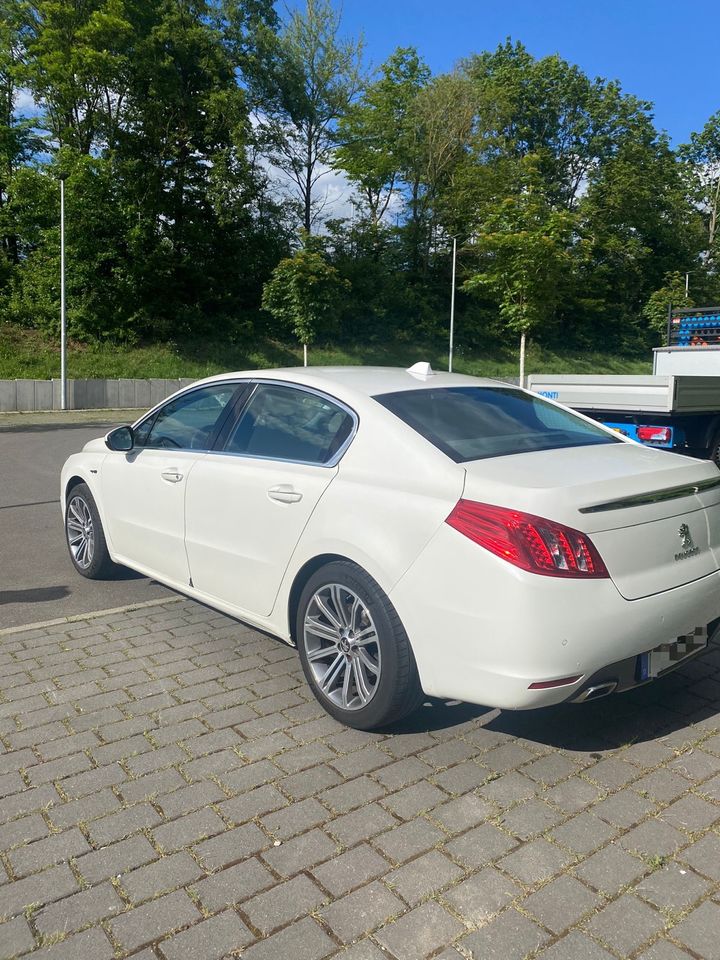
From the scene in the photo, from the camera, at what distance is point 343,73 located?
43.0 m

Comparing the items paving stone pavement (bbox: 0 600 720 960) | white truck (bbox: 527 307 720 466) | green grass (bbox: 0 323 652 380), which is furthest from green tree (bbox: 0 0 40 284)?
paving stone pavement (bbox: 0 600 720 960)

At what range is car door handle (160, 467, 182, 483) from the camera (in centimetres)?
445

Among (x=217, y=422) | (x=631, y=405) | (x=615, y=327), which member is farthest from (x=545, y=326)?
(x=217, y=422)

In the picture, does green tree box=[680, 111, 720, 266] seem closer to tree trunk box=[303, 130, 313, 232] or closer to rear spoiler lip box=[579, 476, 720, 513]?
tree trunk box=[303, 130, 313, 232]

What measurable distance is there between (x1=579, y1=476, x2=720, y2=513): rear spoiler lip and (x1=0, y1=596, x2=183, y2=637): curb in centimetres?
319

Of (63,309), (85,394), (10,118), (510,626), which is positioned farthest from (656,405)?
(10,118)

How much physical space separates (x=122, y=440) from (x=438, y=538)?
2.71 meters

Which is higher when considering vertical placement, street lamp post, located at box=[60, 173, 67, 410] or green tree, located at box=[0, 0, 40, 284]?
green tree, located at box=[0, 0, 40, 284]

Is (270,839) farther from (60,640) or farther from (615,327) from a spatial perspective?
(615,327)

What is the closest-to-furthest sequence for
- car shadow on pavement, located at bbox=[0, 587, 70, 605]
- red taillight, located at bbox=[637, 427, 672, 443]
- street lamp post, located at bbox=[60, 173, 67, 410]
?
car shadow on pavement, located at bbox=[0, 587, 70, 605]
red taillight, located at bbox=[637, 427, 672, 443]
street lamp post, located at bbox=[60, 173, 67, 410]

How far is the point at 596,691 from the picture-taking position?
2.97 meters

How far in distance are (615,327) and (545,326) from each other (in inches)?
269

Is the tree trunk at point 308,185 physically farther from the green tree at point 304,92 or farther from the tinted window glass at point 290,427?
the tinted window glass at point 290,427

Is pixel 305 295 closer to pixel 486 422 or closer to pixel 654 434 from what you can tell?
pixel 654 434
